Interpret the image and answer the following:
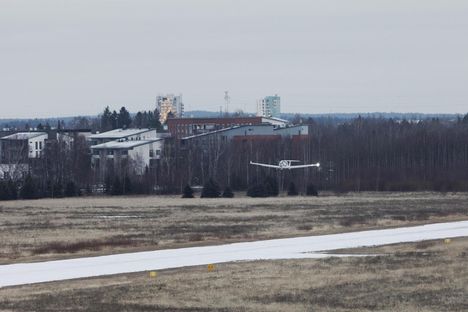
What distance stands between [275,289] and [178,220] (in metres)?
29.4

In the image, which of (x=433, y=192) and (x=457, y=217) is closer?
(x=457, y=217)

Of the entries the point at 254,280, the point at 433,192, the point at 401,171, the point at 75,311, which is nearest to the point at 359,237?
the point at 254,280

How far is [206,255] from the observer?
38.0 metres

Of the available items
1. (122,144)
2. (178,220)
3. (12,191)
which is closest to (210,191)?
(12,191)

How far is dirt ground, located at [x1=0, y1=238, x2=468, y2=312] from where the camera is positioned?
25531 millimetres

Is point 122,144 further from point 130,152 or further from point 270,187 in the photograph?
point 270,187

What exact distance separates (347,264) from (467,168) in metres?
76.7

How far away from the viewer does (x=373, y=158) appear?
120 m

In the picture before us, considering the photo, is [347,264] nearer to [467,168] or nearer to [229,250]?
[229,250]

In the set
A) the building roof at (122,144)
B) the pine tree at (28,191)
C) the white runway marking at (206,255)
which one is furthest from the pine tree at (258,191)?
the building roof at (122,144)

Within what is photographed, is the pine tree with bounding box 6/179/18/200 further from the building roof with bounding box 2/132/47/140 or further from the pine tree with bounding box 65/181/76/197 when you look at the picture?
the building roof with bounding box 2/132/47/140

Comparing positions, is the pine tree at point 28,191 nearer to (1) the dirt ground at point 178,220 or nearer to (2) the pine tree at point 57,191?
(2) the pine tree at point 57,191

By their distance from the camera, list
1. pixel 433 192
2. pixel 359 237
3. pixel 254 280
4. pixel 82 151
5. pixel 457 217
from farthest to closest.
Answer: pixel 82 151 < pixel 433 192 < pixel 457 217 < pixel 359 237 < pixel 254 280

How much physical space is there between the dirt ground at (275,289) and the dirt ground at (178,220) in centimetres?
791
